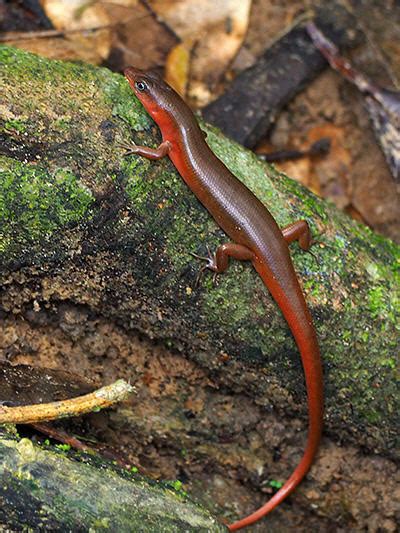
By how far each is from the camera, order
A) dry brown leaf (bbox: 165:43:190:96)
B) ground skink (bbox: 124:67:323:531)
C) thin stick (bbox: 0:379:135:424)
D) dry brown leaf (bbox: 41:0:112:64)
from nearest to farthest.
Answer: thin stick (bbox: 0:379:135:424), ground skink (bbox: 124:67:323:531), dry brown leaf (bbox: 41:0:112:64), dry brown leaf (bbox: 165:43:190:96)

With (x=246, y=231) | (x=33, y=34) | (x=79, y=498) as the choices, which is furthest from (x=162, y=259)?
(x=33, y=34)

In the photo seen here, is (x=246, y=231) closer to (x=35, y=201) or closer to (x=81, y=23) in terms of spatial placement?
(x=35, y=201)

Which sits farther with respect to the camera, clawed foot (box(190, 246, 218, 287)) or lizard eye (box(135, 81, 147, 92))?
lizard eye (box(135, 81, 147, 92))

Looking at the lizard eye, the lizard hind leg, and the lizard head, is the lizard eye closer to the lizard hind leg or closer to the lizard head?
the lizard head

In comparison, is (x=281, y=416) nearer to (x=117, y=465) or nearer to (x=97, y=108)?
(x=117, y=465)

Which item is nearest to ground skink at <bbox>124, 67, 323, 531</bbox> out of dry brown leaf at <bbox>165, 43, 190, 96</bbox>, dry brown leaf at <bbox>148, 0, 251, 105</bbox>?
dry brown leaf at <bbox>165, 43, 190, 96</bbox>

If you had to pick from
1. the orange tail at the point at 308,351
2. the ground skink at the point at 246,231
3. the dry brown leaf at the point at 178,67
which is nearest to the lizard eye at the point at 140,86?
the ground skink at the point at 246,231

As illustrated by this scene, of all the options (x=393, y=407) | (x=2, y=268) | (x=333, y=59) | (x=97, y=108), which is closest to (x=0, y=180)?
(x=2, y=268)
